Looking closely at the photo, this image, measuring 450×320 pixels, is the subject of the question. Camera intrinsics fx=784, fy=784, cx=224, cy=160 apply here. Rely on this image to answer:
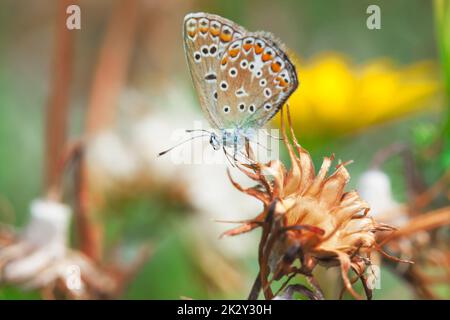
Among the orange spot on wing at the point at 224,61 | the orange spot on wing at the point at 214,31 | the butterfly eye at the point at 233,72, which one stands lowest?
the butterfly eye at the point at 233,72

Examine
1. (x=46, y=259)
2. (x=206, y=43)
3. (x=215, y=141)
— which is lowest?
(x=46, y=259)

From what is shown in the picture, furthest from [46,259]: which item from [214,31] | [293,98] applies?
[293,98]

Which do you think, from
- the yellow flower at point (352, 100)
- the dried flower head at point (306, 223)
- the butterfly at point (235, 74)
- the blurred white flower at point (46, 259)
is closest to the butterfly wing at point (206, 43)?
the butterfly at point (235, 74)

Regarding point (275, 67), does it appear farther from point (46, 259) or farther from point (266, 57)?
point (46, 259)

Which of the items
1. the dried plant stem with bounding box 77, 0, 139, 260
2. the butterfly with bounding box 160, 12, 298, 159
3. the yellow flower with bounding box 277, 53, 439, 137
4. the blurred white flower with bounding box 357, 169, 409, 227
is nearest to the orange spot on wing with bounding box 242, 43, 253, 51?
the butterfly with bounding box 160, 12, 298, 159

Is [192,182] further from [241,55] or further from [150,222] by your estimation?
[241,55]

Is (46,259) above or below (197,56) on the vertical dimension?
below

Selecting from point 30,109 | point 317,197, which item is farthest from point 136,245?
point 30,109

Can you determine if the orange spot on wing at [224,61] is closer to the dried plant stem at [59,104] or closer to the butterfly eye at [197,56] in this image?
the butterfly eye at [197,56]
